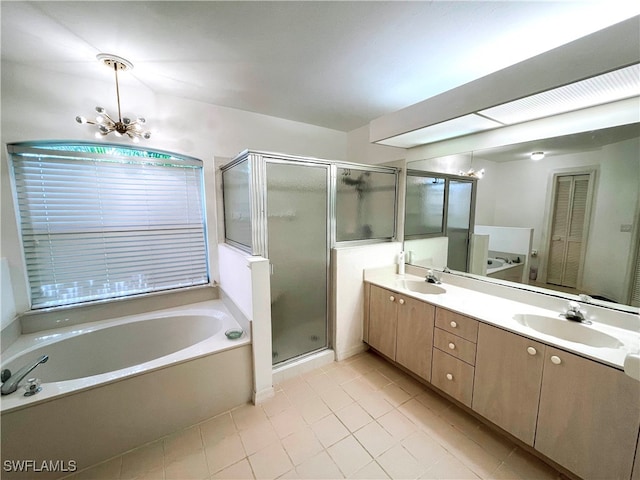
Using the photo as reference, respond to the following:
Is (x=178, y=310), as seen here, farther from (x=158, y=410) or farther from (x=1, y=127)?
(x=1, y=127)

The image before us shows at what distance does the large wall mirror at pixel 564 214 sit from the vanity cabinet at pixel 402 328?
69 cm

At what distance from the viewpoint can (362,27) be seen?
1336 millimetres

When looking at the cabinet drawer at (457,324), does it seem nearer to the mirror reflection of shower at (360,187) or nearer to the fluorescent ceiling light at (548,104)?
the mirror reflection of shower at (360,187)

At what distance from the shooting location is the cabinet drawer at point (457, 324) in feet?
5.18

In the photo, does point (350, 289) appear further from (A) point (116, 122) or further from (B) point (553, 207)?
(A) point (116, 122)

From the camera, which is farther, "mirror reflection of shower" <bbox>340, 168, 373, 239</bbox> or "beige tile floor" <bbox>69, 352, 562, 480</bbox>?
"mirror reflection of shower" <bbox>340, 168, 373, 239</bbox>

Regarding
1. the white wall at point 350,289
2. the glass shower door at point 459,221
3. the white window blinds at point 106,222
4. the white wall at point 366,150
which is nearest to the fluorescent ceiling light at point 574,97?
the glass shower door at point 459,221

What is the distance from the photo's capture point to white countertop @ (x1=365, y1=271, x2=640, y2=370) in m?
1.16

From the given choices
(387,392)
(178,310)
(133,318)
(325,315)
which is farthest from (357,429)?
(133,318)

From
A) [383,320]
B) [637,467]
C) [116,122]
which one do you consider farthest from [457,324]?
[116,122]

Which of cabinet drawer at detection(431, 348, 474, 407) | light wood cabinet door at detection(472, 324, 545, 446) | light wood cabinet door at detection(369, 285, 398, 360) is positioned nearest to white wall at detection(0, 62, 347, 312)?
light wood cabinet door at detection(369, 285, 398, 360)

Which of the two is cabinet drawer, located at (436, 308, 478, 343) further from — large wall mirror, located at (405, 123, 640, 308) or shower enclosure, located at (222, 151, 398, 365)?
shower enclosure, located at (222, 151, 398, 365)

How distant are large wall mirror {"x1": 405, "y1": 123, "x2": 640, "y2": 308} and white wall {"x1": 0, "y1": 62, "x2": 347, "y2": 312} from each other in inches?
80.3

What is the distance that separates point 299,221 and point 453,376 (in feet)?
5.40
